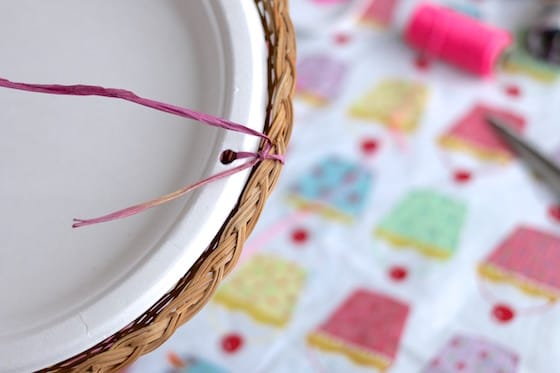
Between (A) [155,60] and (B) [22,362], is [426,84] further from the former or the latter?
(B) [22,362]

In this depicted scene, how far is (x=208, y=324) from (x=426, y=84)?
1.09 ft

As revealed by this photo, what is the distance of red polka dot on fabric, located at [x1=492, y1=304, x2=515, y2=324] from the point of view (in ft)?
1.81

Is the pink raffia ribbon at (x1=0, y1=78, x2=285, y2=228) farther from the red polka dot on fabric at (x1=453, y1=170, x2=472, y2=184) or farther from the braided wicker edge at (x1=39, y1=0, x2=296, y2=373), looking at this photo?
the red polka dot on fabric at (x1=453, y1=170, x2=472, y2=184)

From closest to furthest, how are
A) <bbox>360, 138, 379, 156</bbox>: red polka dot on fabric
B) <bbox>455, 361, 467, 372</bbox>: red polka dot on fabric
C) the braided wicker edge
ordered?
the braided wicker edge, <bbox>455, 361, 467, 372</bbox>: red polka dot on fabric, <bbox>360, 138, 379, 156</bbox>: red polka dot on fabric

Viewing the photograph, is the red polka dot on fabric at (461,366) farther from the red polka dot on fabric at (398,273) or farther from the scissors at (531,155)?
the scissors at (531,155)

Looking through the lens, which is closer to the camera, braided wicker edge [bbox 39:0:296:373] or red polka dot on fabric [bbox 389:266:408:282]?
braided wicker edge [bbox 39:0:296:373]

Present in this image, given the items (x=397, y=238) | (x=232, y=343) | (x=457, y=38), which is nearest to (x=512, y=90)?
(x=457, y=38)

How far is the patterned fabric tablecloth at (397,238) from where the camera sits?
54 centimetres

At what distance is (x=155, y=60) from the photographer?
0.39 metres

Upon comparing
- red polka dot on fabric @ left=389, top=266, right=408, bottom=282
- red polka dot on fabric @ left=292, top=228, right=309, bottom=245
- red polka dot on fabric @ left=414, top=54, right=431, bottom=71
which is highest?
red polka dot on fabric @ left=414, top=54, right=431, bottom=71

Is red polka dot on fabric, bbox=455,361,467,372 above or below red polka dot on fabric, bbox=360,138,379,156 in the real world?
below

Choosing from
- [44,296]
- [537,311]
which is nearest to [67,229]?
[44,296]

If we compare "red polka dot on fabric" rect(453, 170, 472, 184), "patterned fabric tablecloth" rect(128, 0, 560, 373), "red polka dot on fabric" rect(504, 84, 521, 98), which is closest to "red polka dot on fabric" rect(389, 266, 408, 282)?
"patterned fabric tablecloth" rect(128, 0, 560, 373)

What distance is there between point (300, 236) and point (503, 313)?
0.60ft
